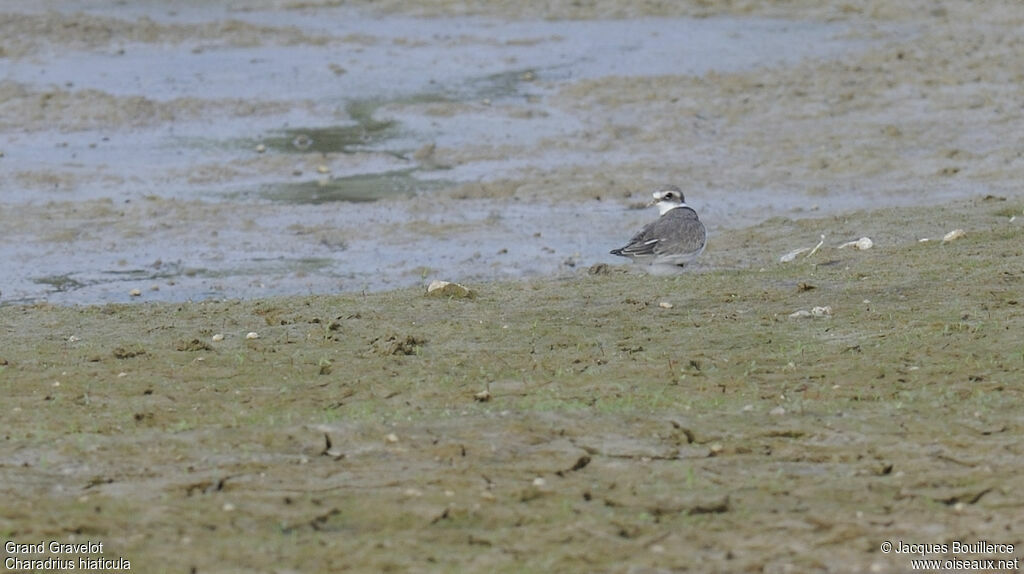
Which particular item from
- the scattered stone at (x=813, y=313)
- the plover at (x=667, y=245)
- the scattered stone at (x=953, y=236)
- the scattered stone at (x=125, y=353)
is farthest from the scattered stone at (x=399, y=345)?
the scattered stone at (x=953, y=236)

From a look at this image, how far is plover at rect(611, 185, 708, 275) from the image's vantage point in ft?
35.8

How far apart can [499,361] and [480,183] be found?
7099mm

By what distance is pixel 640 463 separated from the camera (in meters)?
6.46

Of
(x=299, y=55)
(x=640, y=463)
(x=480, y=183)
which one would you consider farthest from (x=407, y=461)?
(x=299, y=55)

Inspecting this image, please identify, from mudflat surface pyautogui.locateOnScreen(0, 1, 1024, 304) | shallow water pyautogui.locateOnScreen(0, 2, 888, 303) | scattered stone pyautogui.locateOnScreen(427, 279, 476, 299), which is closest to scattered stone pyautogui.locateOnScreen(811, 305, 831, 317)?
scattered stone pyautogui.locateOnScreen(427, 279, 476, 299)

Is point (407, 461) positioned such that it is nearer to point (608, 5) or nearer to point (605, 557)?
point (605, 557)

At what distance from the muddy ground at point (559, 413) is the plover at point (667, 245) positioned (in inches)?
9.0

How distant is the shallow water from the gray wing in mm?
1480

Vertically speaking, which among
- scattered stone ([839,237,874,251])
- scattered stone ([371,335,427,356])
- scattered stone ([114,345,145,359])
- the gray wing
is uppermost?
scattered stone ([114,345,145,359])

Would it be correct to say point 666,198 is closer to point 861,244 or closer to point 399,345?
point 861,244

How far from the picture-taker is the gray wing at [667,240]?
10.9m

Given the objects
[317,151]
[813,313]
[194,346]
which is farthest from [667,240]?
[317,151]

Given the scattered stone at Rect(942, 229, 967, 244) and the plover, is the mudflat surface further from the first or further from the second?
the scattered stone at Rect(942, 229, 967, 244)

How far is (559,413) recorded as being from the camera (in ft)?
23.2
